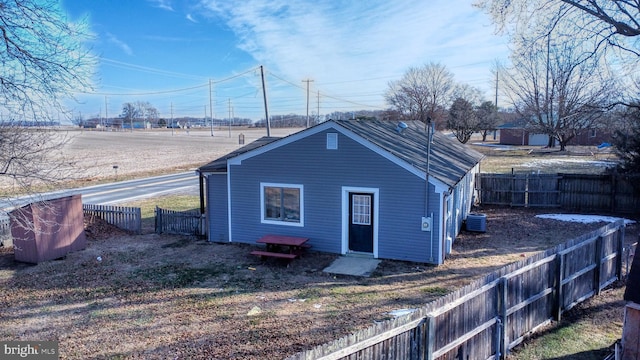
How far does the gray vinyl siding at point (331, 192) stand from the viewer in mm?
12586

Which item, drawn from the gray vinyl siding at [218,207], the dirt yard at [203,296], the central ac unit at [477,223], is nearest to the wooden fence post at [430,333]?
the dirt yard at [203,296]

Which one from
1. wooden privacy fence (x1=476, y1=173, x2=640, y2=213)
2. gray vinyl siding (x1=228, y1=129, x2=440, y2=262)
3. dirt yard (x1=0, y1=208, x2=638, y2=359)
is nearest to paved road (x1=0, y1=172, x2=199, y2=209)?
dirt yard (x1=0, y1=208, x2=638, y2=359)

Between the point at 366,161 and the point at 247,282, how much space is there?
5.06 meters

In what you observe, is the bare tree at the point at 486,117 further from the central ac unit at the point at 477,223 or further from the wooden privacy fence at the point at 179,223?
the wooden privacy fence at the point at 179,223

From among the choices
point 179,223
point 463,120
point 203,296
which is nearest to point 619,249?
point 203,296

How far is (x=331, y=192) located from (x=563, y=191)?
530 inches

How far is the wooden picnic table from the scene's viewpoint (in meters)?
12.5

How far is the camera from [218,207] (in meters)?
15.2

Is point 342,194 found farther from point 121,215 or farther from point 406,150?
point 121,215

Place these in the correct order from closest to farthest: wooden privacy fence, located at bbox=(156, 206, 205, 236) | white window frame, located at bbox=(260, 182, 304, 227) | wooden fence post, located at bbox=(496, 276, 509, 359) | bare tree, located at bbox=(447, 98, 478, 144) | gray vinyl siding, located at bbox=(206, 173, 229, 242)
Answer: wooden fence post, located at bbox=(496, 276, 509, 359) < white window frame, located at bbox=(260, 182, 304, 227) < gray vinyl siding, located at bbox=(206, 173, 229, 242) < wooden privacy fence, located at bbox=(156, 206, 205, 236) < bare tree, located at bbox=(447, 98, 478, 144)

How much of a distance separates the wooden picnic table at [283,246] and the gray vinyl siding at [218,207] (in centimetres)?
210

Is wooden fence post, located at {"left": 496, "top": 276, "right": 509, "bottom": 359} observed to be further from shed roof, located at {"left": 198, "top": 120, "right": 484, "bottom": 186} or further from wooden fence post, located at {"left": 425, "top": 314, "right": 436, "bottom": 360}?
shed roof, located at {"left": 198, "top": 120, "right": 484, "bottom": 186}

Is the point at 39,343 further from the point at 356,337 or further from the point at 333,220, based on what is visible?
the point at 333,220

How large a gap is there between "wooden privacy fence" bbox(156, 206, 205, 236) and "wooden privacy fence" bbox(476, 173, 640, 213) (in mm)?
13945
